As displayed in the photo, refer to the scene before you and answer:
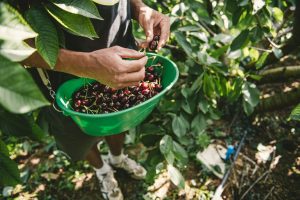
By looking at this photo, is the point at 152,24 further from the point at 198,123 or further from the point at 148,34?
the point at 198,123

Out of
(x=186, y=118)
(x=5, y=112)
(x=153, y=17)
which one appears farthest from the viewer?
(x=186, y=118)

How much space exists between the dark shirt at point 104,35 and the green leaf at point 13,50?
0.58m

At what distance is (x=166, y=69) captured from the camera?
4.57 ft

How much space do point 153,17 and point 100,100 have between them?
47 cm

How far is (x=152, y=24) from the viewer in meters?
1.41

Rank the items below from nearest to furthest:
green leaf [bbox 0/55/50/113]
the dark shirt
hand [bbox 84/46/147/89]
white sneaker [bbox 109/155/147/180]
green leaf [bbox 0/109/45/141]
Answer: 1. green leaf [bbox 0/55/50/113]
2. green leaf [bbox 0/109/45/141]
3. hand [bbox 84/46/147/89]
4. the dark shirt
5. white sneaker [bbox 109/155/147/180]

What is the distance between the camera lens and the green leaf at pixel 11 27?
0.65 metres

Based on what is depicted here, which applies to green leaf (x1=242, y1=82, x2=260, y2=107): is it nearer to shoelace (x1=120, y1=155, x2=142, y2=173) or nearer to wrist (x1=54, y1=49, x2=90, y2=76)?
shoelace (x1=120, y1=155, x2=142, y2=173)

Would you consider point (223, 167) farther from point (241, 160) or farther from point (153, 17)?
point (153, 17)

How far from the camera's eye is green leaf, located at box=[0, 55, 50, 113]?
58 cm

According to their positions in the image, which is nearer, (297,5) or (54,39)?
(54,39)

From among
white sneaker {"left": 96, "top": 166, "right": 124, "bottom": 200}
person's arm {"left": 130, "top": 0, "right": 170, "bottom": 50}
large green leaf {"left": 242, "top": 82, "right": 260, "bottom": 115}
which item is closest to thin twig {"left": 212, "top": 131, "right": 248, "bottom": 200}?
large green leaf {"left": 242, "top": 82, "right": 260, "bottom": 115}

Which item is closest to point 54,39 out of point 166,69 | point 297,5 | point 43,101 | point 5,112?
point 5,112

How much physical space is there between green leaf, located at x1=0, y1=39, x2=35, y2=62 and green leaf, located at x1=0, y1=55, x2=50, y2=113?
0.11 ft
